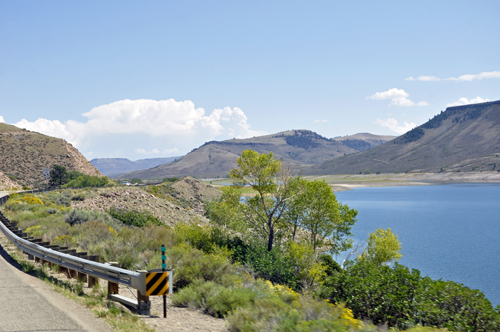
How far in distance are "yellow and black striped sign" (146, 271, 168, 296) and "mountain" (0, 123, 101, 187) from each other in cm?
7256

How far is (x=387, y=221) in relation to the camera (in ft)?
174

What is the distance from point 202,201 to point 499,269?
46.6m

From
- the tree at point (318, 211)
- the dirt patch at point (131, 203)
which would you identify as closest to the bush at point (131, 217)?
the dirt patch at point (131, 203)

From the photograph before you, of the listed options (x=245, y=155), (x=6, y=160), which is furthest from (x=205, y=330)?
(x=6, y=160)

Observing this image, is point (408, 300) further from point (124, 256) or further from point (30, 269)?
point (30, 269)

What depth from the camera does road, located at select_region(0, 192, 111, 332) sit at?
5953 mm

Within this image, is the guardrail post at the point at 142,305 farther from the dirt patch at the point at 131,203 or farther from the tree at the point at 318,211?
the dirt patch at the point at 131,203

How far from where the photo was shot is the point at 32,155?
275 ft

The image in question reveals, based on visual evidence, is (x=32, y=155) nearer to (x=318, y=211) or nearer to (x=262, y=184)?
(x=262, y=184)

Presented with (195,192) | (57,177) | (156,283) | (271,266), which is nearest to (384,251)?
(271,266)

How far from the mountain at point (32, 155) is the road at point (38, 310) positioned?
69605 mm

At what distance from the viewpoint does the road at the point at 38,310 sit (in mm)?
5953

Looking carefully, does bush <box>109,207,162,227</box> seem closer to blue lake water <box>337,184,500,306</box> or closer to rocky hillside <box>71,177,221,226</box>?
rocky hillside <box>71,177,221,226</box>

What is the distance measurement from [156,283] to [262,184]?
2010 centimetres
